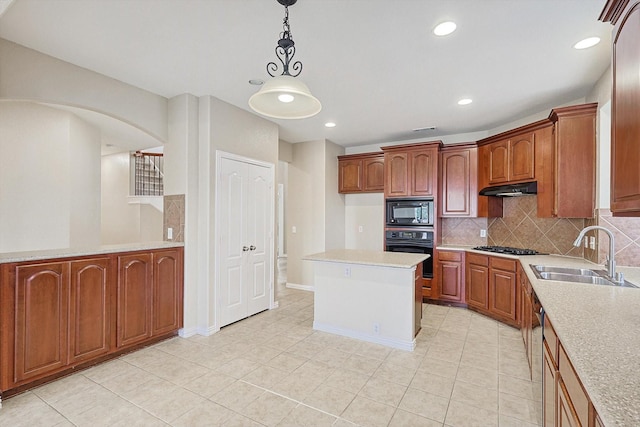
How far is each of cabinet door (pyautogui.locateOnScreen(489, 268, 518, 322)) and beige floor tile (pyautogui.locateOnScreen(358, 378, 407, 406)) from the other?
2.03 m

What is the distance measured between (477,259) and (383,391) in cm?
260

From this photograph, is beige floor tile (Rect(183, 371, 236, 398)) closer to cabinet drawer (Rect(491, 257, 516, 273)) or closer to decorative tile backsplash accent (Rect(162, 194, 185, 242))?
decorative tile backsplash accent (Rect(162, 194, 185, 242))

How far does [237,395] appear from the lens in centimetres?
234

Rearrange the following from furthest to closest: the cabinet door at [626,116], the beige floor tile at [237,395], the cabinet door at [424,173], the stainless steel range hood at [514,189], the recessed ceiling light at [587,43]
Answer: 1. the cabinet door at [424,173]
2. the stainless steel range hood at [514,189]
3. the recessed ceiling light at [587,43]
4. the beige floor tile at [237,395]
5. the cabinet door at [626,116]

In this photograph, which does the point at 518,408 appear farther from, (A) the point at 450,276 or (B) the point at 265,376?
(A) the point at 450,276

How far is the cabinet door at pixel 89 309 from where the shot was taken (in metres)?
2.61

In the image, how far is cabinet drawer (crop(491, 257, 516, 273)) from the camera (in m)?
3.65

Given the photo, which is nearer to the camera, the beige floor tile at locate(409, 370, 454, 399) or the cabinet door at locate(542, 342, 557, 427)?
the cabinet door at locate(542, 342, 557, 427)

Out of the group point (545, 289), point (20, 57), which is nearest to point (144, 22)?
point (20, 57)

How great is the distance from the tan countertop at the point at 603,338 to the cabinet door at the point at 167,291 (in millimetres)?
3329

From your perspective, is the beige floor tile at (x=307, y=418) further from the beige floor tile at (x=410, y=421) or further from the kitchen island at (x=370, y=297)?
the kitchen island at (x=370, y=297)

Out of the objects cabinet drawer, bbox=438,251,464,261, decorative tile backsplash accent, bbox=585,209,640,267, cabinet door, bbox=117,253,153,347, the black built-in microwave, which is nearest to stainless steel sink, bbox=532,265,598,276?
decorative tile backsplash accent, bbox=585,209,640,267

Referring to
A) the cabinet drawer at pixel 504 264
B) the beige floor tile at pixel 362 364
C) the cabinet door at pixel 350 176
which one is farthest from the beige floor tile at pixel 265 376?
the cabinet door at pixel 350 176

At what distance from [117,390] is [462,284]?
4.21 m
